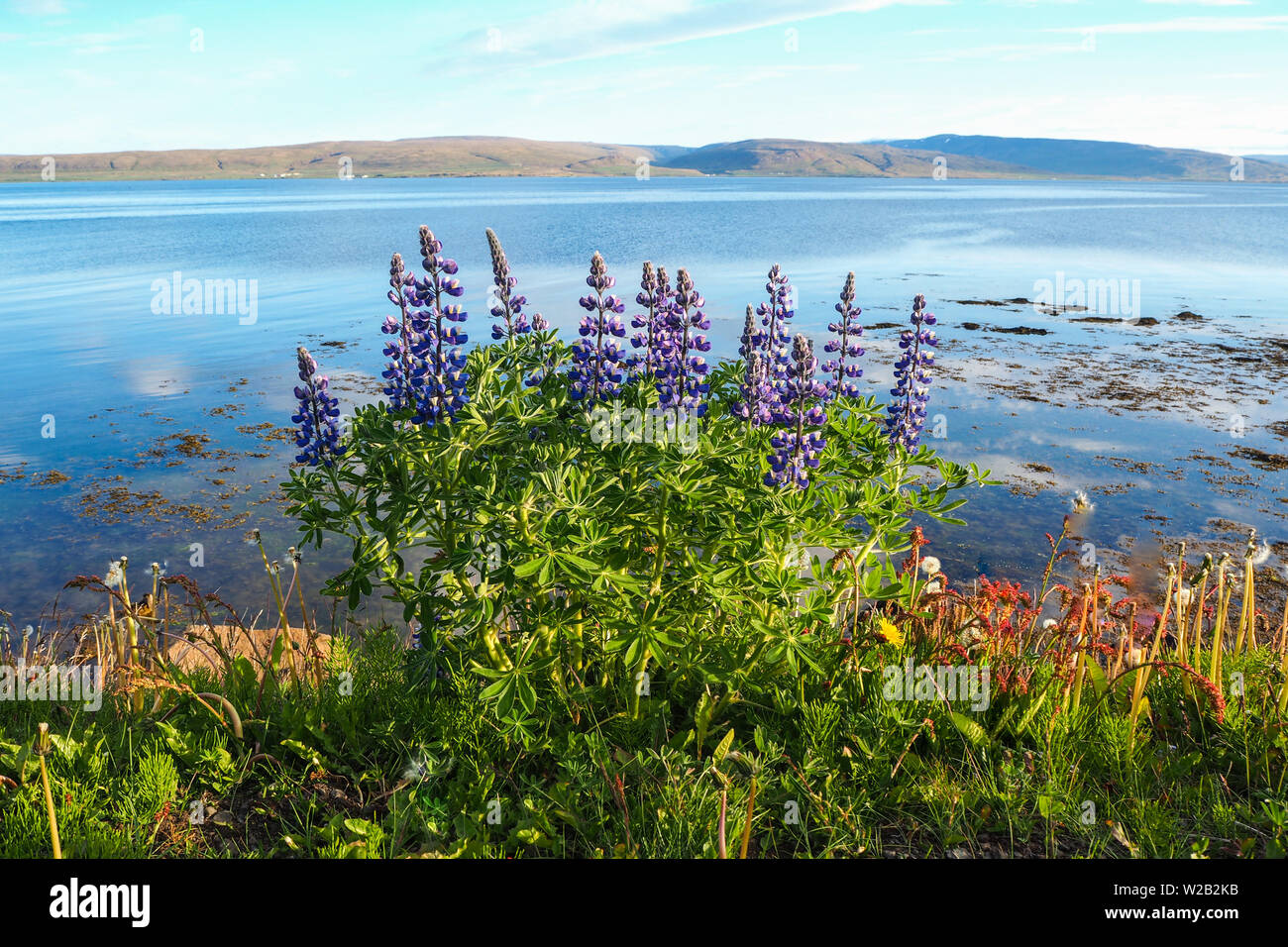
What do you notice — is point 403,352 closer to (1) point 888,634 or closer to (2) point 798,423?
(2) point 798,423

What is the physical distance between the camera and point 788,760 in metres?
4.31

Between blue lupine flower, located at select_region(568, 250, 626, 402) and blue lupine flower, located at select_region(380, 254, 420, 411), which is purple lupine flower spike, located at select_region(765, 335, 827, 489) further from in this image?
blue lupine flower, located at select_region(380, 254, 420, 411)

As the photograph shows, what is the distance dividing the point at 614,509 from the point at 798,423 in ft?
3.48

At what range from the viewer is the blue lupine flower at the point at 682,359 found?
180 inches

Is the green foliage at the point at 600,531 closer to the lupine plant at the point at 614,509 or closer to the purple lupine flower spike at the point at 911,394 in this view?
the lupine plant at the point at 614,509

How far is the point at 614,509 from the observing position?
4.06 metres

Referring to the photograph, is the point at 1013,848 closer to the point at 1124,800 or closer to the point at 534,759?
the point at 1124,800

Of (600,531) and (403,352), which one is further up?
(403,352)

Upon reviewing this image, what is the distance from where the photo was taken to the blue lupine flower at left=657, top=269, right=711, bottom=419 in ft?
15.0

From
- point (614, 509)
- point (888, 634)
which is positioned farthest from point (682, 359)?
point (888, 634)

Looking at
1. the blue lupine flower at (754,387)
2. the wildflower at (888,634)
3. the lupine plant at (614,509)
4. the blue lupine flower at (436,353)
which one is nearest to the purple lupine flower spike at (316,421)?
the lupine plant at (614,509)

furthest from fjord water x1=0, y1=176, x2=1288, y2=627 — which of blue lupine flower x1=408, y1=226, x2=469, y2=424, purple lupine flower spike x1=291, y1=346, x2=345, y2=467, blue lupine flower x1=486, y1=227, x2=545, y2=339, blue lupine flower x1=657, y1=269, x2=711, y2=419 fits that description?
blue lupine flower x1=657, y1=269, x2=711, y2=419

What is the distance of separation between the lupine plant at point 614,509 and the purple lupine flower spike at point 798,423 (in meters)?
0.01

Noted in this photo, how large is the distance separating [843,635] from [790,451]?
5.77 feet
